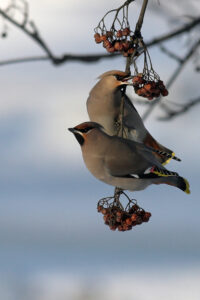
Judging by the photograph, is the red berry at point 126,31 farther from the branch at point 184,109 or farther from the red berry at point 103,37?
the branch at point 184,109

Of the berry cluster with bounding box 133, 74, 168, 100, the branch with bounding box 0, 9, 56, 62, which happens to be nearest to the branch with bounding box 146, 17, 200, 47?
the branch with bounding box 0, 9, 56, 62

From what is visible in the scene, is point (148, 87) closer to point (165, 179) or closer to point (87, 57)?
point (165, 179)

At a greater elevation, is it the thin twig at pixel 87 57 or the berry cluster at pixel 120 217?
the thin twig at pixel 87 57

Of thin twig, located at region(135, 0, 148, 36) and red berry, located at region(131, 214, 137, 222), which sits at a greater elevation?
thin twig, located at region(135, 0, 148, 36)

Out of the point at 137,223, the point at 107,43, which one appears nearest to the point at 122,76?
the point at 107,43

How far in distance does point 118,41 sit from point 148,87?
21 centimetres

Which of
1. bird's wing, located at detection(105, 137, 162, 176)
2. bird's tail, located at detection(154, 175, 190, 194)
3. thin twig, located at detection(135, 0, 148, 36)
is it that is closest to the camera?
thin twig, located at detection(135, 0, 148, 36)

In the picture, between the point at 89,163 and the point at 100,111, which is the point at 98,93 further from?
the point at 89,163

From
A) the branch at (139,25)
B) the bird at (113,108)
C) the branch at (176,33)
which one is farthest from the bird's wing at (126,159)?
the branch at (176,33)

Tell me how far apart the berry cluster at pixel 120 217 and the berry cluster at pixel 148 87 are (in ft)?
1.38

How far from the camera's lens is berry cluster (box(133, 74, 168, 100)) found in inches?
93.9

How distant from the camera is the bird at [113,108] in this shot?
257 centimetres

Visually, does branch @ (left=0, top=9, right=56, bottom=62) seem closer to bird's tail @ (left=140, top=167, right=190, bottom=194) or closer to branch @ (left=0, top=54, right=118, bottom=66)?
branch @ (left=0, top=54, right=118, bottom=66)

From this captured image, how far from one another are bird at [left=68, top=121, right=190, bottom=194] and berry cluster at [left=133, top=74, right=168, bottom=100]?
0.18 meters
